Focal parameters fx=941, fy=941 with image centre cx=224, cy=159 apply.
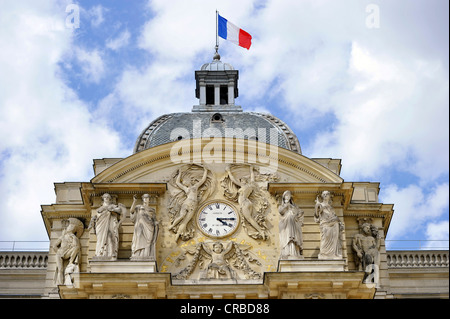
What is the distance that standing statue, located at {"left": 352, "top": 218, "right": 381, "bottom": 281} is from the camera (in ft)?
88.3

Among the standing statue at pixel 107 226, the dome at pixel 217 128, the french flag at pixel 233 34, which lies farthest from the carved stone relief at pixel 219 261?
the french flag at pixel 233 34

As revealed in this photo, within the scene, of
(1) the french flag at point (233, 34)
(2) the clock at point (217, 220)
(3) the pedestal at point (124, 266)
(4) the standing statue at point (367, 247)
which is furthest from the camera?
(1) the french flag at point (233, 34)

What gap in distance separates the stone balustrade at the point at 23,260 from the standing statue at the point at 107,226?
4.33 m

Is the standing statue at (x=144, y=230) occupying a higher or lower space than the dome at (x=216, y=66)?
lower

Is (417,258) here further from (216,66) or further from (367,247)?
(216,66)

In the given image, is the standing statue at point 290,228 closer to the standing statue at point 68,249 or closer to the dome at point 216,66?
the standing statue at point 68,249

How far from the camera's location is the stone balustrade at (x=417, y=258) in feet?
99.8

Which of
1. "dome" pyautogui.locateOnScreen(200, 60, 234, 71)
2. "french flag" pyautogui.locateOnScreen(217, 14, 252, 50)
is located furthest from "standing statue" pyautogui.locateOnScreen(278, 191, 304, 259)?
"dome" pyautogui.locateOnScreen(200, 60, 234, 71)

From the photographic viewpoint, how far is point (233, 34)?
1318 inches

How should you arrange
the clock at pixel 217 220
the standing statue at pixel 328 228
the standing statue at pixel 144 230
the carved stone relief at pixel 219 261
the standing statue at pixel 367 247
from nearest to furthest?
the standing statue at pixel 144 230 → the standing statue at pixel 328 228 → the carved stone relief at pixel 219 261 → the standing statue at pixel 367 247 → the clock at pixel 217 220

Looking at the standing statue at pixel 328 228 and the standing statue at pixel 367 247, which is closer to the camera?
the standing statue at pixel 328 228

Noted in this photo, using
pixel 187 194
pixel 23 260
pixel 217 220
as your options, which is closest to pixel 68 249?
pixel 187 194
